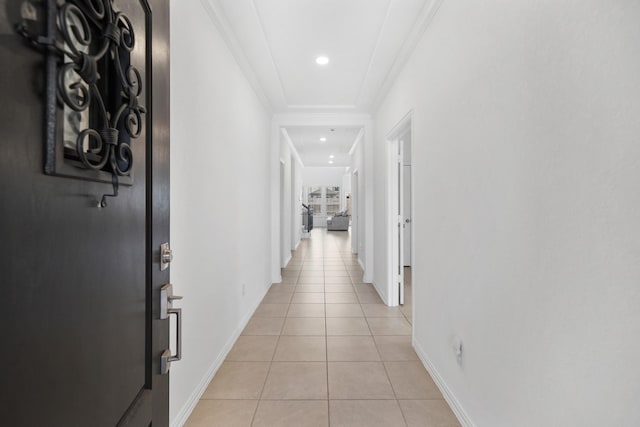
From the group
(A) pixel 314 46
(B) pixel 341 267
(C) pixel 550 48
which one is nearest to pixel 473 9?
(C) pixel 550 48

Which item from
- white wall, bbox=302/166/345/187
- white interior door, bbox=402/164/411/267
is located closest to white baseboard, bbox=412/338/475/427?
white interior door, bbox=402/164/411/267

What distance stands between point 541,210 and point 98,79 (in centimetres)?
137

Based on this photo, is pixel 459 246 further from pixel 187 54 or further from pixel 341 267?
pixel 341 267

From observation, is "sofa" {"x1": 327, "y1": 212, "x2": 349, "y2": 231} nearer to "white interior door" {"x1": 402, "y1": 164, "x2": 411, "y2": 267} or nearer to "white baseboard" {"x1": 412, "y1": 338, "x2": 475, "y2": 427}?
"white interior door" {"x1": 402, "y1": 164, "x2": 411, "y2": 267}

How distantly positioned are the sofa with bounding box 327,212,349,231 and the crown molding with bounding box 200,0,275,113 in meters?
9.41

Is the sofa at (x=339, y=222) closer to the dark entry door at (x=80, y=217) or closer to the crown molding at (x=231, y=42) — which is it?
the crown molding at (x=231, y=42)

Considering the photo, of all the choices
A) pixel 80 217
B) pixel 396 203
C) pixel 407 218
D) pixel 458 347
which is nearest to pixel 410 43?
pixel 396 203

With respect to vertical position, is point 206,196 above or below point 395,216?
above

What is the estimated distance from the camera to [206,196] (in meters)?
2.14

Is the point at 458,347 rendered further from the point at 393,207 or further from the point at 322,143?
the point at 322,143

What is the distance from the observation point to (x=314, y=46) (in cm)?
289

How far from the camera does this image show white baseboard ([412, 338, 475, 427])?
1.76 metres

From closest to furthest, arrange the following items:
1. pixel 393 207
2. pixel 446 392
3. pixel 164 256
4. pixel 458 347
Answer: pixel 164 256 → pixel 458 347 → pixel 446 392 → pixel 393 207

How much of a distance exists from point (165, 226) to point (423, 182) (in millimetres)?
2003
